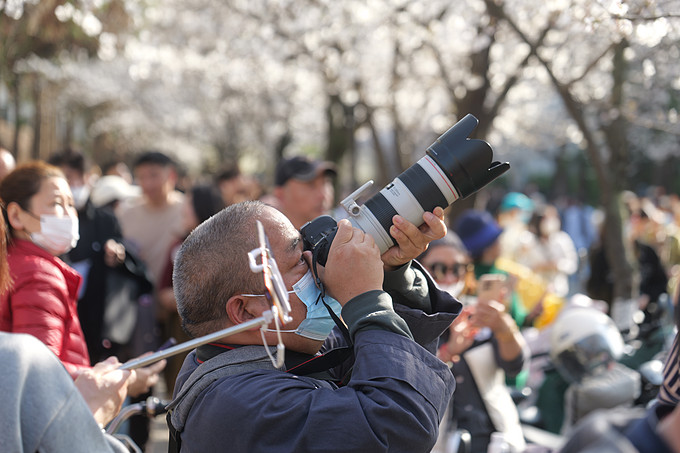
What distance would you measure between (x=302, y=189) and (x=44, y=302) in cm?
280

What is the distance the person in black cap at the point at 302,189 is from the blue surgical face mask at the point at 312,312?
128 inches

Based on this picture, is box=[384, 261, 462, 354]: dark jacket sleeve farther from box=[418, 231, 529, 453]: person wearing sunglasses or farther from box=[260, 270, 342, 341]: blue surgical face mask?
box=[418, 231, 529, 453]: person wearing sunglasses

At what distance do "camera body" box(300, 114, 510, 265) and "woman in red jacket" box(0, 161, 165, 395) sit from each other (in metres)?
0.94

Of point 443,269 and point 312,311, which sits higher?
point 312,311

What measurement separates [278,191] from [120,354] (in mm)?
1655

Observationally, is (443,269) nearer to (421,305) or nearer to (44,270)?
(421,305)

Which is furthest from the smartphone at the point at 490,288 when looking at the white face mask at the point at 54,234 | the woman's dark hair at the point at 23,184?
the woman's dark hair at the point at 23,184

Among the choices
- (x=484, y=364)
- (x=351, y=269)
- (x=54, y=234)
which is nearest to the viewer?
(x=351, y=269)

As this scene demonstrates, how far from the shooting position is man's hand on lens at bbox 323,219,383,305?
1848 mm

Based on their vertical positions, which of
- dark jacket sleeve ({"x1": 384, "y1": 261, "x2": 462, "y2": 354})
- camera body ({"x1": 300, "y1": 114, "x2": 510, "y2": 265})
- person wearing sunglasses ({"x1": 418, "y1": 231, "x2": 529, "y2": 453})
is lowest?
person wearing sunglasses ({"x1": 418, "y1": 231, "x2": 529, "y2": 453})

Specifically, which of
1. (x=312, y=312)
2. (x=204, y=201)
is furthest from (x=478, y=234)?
(x=312, y=312)

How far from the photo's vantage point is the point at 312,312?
6.40 ft

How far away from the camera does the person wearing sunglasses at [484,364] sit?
3.38 m

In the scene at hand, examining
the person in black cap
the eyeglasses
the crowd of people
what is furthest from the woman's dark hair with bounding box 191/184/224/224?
the eyeglasses
